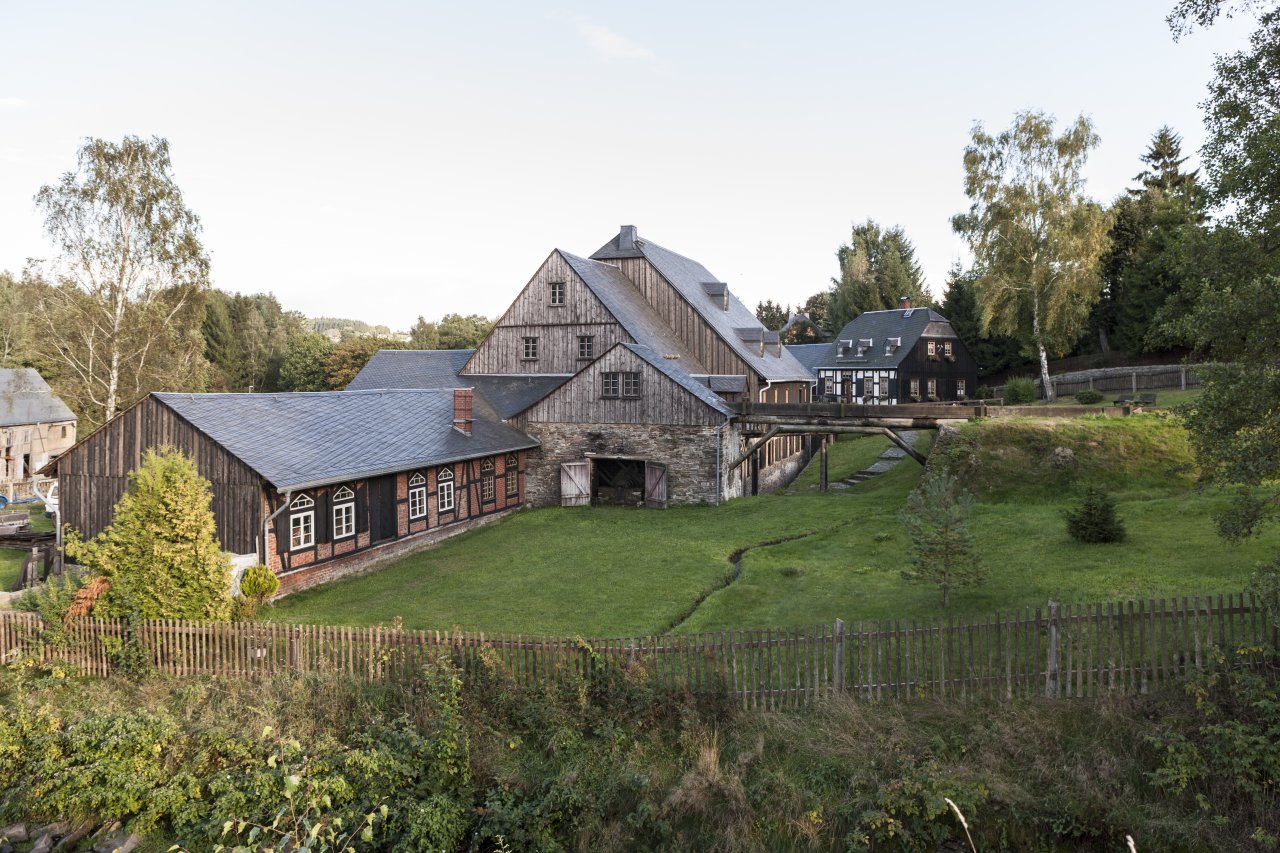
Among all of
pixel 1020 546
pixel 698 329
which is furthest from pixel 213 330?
pixel 1020 546

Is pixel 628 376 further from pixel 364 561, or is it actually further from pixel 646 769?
pixel 646 769

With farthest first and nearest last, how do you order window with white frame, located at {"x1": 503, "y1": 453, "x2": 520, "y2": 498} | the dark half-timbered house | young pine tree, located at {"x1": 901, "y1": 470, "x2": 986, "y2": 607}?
1. the dark half-timbered house
2. window with white frame, located at {"x1": 503, "y1": 453, "x2": 520, "y2": 498}
3. young pine tree, located at {"x1": 901, "y1": 470, "x2": 986, "y2": 607}

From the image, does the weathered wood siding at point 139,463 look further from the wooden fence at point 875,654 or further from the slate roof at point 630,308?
the slate roof at point 630,308

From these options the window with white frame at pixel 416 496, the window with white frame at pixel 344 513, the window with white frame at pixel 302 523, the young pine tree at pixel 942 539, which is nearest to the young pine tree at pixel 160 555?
the window with white frame at pixel 302 523

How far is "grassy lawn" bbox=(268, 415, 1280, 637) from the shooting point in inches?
573

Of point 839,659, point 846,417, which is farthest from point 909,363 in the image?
point 839,659

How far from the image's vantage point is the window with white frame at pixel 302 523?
62.4 feet

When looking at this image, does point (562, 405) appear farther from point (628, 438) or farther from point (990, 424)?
point (990, 424)

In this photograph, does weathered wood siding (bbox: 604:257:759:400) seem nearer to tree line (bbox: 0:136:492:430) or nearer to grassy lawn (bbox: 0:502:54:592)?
tree line (bbox: 0:136:492:430)

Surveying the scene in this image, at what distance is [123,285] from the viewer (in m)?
30.1

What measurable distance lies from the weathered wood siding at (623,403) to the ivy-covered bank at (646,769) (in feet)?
57.5

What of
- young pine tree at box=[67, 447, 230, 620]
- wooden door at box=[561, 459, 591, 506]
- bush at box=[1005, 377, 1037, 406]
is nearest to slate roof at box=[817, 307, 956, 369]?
bush at box=[1005, 377, 1037, 406]

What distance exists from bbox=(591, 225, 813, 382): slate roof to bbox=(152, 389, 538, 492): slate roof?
13.2m

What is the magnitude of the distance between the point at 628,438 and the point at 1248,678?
21.0 meters
